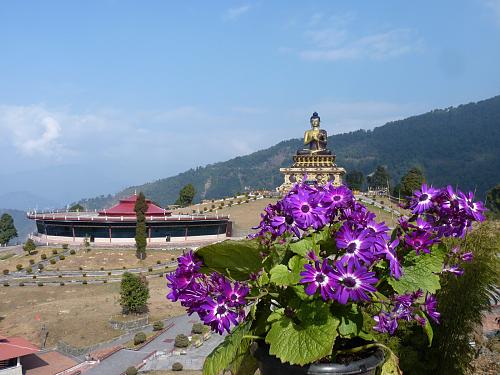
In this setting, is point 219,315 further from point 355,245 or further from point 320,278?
point 355,245

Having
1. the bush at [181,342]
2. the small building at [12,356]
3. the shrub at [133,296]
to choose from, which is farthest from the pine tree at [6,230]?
the bush at [181,342]

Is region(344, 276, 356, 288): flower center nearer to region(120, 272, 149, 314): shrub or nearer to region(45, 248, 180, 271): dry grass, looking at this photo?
region(120, 272, 149, 314): shrub

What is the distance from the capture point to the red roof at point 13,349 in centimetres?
2411

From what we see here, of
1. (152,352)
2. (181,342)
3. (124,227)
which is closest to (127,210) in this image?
(124,227)

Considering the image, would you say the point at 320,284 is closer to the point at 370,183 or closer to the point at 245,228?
the point at 245,228

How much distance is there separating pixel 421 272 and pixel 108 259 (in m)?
50.9

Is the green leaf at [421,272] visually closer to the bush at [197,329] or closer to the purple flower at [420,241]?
the purple flower at [420,241]

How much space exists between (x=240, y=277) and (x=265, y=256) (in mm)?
240

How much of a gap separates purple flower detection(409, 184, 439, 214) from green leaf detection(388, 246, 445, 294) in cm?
31

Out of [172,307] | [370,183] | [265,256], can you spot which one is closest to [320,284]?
[265,256]

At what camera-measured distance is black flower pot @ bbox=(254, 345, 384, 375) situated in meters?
2.79

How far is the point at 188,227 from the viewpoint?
59.6 meters

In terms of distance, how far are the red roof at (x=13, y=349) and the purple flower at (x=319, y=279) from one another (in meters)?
25.8

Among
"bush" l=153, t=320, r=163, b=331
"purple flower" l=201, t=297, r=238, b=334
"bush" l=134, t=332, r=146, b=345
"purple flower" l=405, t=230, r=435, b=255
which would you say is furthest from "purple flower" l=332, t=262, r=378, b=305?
"bush" l=153, t=320, r=163, b=331
